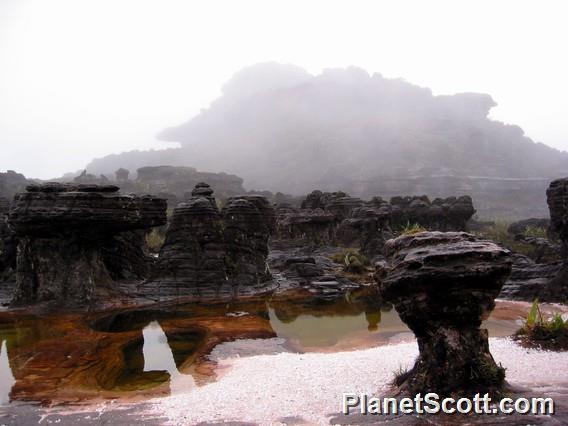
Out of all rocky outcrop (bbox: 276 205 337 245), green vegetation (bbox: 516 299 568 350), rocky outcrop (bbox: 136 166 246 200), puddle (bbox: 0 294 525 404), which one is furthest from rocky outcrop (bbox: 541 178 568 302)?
rocky outcrop (bbox: 136 166 246 200)

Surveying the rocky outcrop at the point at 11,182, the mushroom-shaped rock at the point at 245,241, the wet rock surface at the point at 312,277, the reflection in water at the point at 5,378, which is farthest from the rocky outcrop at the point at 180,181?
the reflection in water at the point at 5,378

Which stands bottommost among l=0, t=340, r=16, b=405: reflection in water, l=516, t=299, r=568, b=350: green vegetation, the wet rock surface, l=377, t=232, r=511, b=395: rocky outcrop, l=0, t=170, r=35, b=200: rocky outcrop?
the wet rock surface

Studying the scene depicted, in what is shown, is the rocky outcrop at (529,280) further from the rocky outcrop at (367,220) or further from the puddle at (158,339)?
the rocky outcrop at (367,220)

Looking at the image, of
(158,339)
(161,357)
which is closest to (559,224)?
(158,339)

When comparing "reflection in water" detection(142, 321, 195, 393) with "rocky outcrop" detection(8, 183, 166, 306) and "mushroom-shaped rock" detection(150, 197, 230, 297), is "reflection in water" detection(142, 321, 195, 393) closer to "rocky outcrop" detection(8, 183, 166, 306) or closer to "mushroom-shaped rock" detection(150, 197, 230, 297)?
"rocky outcrop" detection(8, 183, 166, 306)

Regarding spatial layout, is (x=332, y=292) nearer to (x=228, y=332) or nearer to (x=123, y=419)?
(x=228, y=332)

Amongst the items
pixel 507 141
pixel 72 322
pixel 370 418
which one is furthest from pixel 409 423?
pixel 507 141

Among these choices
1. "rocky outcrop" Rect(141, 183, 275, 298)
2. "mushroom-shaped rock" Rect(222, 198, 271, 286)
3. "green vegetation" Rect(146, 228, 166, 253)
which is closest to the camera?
"rocky outcrop" Rect(141, 183, 275, 298)

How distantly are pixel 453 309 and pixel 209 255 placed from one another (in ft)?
54.9

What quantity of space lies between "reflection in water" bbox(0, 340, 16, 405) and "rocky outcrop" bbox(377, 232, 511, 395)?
8.00m

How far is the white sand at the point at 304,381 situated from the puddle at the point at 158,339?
3.10ft

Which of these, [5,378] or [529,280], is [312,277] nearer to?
[529,280]

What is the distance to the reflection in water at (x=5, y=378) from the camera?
32.0ft

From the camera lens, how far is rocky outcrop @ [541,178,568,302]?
19.0 m
